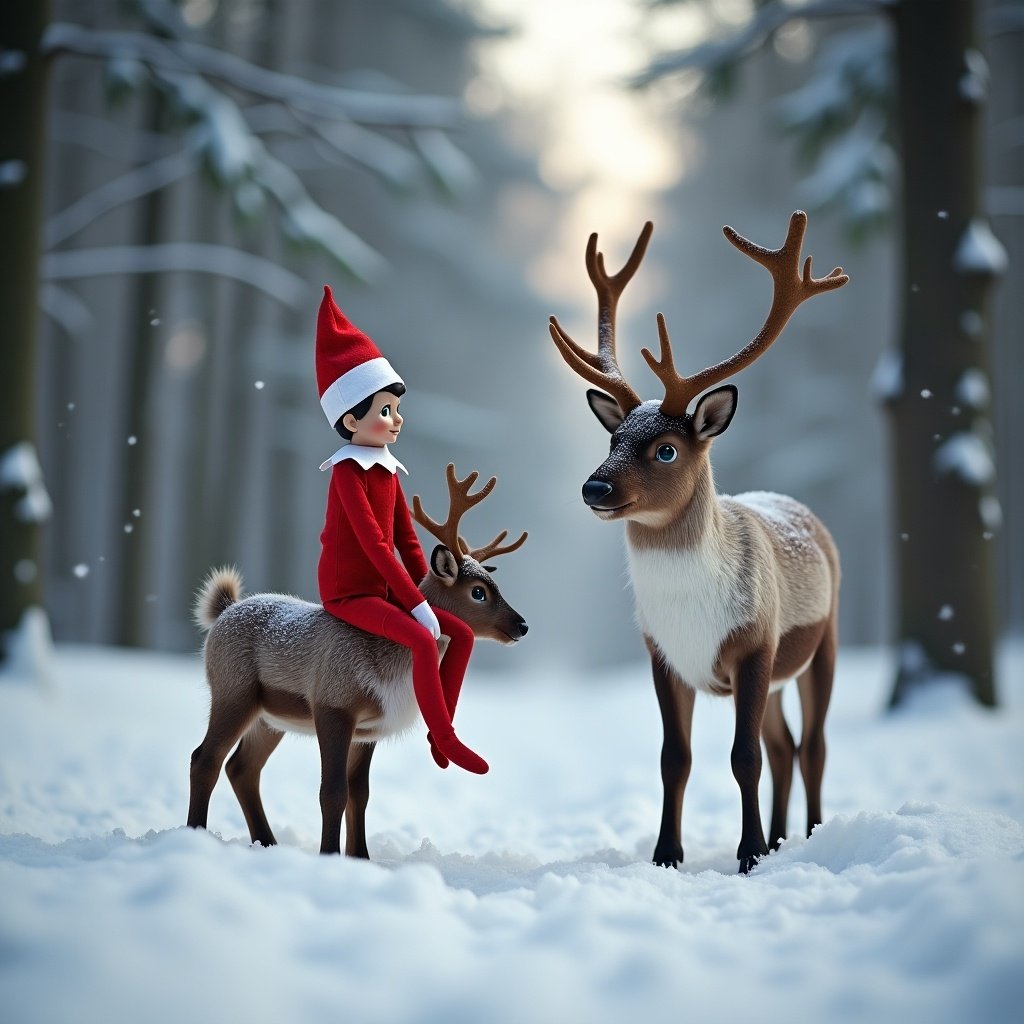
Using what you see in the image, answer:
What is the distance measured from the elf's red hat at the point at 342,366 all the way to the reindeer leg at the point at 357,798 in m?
1.16

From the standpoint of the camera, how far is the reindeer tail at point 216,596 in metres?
3.81

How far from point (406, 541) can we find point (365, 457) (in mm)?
377

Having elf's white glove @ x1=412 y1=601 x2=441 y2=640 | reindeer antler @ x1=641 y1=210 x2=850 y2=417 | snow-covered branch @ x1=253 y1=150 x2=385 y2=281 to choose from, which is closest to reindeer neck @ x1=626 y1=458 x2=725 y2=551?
reindeer antler @ x1=641 y1=210 x2=850 y2=417

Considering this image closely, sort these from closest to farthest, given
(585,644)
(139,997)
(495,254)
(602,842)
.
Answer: (139,997)
(602,842)
(495,254)
(585,644)

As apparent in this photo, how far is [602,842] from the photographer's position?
4.68 meters

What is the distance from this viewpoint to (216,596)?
3.83 m

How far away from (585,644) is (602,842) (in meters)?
18.8

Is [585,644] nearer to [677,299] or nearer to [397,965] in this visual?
[677,299]

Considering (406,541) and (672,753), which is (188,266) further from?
(672,753)

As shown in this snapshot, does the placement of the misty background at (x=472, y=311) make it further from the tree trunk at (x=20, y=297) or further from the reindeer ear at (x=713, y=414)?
the reindeer ear at (x=713, y=414)

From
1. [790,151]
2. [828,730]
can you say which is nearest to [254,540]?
[790,151]

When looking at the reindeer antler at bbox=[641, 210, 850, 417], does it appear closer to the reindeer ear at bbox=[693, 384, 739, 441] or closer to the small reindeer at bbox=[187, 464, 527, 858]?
the reindeer ear at bbox=[693, 384, 739, 441]

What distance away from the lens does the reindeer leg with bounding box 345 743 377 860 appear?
3.62 meters

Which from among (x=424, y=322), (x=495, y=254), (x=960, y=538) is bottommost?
(x=960, y=538)
